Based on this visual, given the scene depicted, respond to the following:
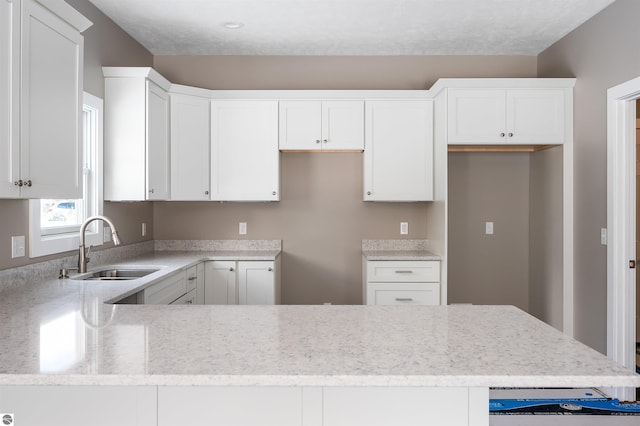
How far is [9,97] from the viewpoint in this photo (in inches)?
67.3

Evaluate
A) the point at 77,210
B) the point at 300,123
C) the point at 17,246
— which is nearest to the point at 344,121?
the point at 300,123

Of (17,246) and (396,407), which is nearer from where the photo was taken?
(396,407)

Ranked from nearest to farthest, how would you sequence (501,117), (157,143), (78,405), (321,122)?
(78,405), (157,143), (501,117), (321,122)

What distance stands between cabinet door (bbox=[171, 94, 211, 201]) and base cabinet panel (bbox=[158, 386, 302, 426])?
2726 mm

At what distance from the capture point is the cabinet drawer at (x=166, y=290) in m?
2.50

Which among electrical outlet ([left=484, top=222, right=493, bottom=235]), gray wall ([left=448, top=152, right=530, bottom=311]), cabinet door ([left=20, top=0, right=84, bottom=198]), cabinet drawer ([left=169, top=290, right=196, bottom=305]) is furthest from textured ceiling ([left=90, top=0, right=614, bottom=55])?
cabinet drawer ([left=169, top=290, right=196, bottom=305])

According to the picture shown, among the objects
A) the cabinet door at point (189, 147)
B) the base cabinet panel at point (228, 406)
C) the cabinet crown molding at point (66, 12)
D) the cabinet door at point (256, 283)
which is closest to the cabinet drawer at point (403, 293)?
the cabinet door at point (256, 283)

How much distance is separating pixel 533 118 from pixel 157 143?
9.77 ft

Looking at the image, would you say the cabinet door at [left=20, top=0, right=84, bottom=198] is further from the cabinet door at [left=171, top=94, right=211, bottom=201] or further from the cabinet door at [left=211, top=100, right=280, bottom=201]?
the cabinet door at [left=211, top=100, right=280, bottom=201]

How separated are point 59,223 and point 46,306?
1208 mm

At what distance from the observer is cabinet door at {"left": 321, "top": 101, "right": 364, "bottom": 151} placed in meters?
3.92

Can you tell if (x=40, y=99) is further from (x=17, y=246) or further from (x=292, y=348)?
(x=292, y=348)

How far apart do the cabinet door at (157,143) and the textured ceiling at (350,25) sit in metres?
0.55

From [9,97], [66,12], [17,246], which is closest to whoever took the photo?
[9,97]
